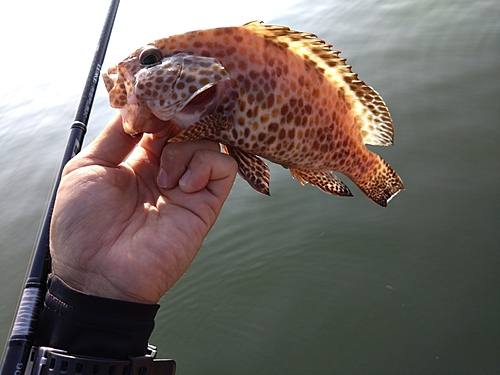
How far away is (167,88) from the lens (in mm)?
2033

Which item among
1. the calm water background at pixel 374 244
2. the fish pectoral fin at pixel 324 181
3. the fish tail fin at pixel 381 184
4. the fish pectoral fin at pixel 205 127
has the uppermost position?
the fish pectoral fin at pixel 205 127

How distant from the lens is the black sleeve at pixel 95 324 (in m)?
1.96

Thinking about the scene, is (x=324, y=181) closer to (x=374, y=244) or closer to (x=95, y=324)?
(x=95, y=324)

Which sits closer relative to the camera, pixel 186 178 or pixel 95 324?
pixel 95 324

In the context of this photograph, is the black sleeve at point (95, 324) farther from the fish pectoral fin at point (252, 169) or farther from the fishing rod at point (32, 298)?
the fish pectoral fin at point (252, 169)

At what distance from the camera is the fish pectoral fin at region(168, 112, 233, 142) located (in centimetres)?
202

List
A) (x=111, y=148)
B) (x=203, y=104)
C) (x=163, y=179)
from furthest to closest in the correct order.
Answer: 1. (x=111, y=148)
2. (x=163, y=179)
3. (x=203, y=104)

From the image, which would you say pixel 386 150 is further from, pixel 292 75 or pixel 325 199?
pixel 292 75

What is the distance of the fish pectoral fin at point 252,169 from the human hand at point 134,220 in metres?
0.09

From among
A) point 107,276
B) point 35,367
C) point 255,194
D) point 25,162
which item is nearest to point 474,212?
point 255,194

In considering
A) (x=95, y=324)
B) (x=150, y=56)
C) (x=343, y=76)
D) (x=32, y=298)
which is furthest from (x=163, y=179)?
(x=343, y=76)

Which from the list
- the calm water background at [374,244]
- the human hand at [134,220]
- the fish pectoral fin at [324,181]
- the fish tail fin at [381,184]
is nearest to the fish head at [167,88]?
the human hand at [134,220]

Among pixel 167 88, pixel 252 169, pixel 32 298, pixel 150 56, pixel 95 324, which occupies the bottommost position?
pixel 32 298

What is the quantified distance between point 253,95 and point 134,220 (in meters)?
0.85
